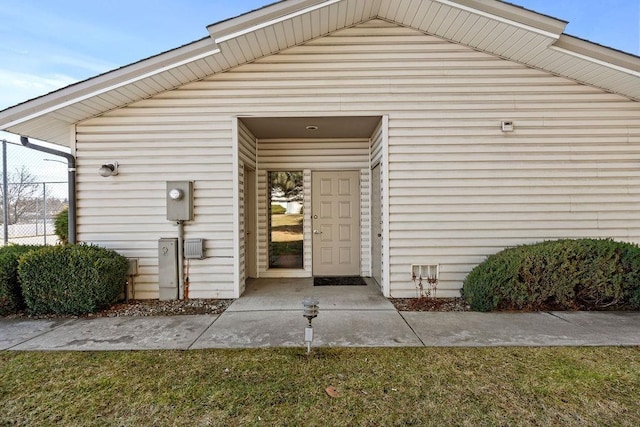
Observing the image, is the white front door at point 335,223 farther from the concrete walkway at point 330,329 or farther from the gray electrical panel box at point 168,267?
the gray electrical panel box at point 168,267

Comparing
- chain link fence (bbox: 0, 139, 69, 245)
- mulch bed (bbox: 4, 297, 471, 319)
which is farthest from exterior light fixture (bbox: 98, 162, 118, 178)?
chain link fence (bbox: 0, 139, 69, 245)

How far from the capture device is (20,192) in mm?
7293

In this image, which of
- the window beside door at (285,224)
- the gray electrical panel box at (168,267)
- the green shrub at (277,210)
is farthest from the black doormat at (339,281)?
the gray electrical panel box at (168,267)

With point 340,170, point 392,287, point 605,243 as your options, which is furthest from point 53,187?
point 605,243

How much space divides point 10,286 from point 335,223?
5.20 meters

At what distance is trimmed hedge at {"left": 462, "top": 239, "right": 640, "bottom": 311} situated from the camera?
168 inches

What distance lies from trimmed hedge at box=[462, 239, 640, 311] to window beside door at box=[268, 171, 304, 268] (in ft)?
11.7

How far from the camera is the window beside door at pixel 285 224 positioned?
21.6 feet

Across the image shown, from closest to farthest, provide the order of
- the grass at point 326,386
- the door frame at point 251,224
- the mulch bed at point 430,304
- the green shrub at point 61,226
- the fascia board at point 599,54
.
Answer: the grass at point 326,386 → the fascia board at point 599,54 → the mulch bed at point 430,304 → the door frame at point 251,224 → the green shrub at point 61,226

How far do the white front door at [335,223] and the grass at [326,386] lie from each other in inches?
134

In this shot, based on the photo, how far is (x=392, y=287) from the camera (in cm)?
507

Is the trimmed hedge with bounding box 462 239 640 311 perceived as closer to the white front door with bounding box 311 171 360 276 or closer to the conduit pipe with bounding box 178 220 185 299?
the white front door with bounding box 311 171 360 276

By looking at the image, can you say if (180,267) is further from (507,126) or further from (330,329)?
(507,126)

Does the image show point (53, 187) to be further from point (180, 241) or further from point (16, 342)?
point (16, 342)
